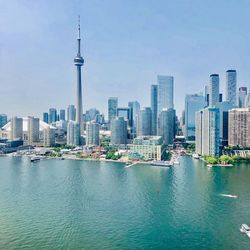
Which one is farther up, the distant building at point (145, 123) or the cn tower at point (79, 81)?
the cn tower at point (79, 81)

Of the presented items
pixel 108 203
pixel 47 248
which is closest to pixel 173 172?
pixel 108 203

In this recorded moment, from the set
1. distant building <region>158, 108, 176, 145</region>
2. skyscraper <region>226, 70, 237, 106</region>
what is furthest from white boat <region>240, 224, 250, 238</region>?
skyscraper <region>226, 70, 237, 106</region>

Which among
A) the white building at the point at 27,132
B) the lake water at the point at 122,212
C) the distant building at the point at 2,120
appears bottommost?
the lake water at the point at 122,212

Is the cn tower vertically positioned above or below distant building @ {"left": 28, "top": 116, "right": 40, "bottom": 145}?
above

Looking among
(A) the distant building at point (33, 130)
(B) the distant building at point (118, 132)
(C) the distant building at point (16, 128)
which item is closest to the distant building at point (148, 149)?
(B) the distant building at point (118, 132)

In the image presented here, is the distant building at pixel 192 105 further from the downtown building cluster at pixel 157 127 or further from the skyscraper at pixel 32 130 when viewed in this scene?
the skyscraper at pixel 32 130

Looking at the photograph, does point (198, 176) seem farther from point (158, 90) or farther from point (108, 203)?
point (158, 90)

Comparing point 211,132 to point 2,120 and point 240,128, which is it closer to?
point 240,128

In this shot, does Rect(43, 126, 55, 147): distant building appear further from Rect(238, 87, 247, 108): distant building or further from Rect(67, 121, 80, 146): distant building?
Rect(238, 87, 247, 108): distant building
